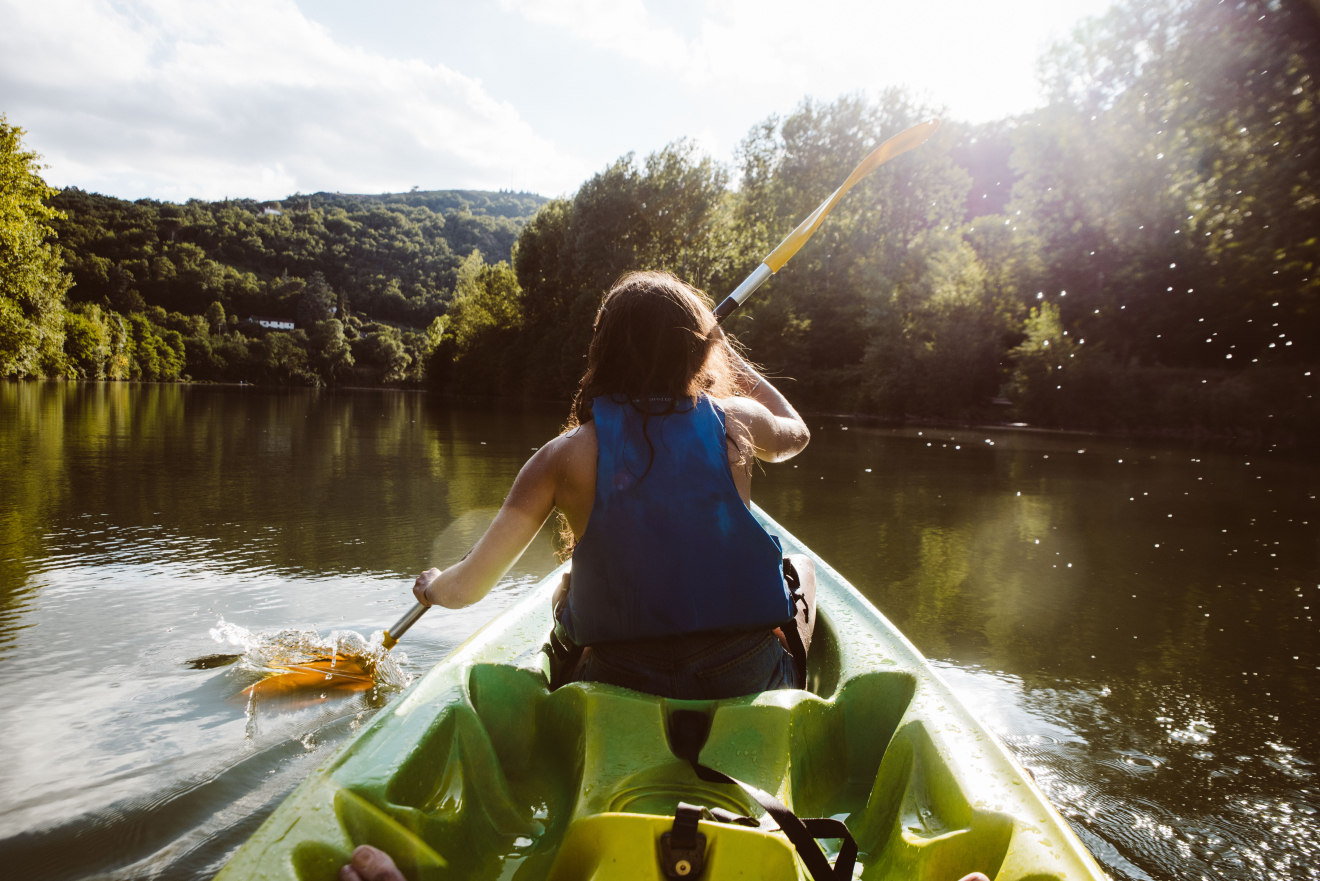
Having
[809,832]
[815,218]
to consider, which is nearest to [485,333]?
[815,218]

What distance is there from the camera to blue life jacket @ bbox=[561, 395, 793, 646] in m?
1.56

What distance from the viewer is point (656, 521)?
156 cm

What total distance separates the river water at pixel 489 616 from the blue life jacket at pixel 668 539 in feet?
4.58

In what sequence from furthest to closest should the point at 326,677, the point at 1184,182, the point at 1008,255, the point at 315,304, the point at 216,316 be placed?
the point at 315,304 < the point at 216,316 < the point at 1008,255 < the point at 1184,182 < the point at 326,677

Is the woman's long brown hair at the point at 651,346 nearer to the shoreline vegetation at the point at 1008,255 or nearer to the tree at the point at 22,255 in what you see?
the shoreline vegetation at the point at 1008,255

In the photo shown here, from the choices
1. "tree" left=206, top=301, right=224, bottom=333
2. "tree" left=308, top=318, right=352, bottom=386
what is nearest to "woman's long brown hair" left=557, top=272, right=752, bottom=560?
"tree" left=308, top=318, right=352, bottom=386

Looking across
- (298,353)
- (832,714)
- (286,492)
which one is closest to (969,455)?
(286,492)

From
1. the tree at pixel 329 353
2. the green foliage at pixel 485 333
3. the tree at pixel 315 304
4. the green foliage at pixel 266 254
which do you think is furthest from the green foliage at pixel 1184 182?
the tree at pixel 315 304

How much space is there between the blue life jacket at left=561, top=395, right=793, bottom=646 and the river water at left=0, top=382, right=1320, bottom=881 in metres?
1.40

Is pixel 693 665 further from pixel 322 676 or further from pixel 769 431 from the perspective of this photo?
pixel 322 676

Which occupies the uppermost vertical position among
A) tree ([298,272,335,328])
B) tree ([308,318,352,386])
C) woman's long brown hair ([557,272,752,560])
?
tree ([298,272,335,328])

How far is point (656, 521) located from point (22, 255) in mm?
27759

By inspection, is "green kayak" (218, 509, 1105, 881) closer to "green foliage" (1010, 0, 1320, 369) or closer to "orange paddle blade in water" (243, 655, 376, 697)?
"orange paddle blade in water" (243, 655, 376, 697)

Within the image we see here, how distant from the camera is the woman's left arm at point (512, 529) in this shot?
5.24ft
